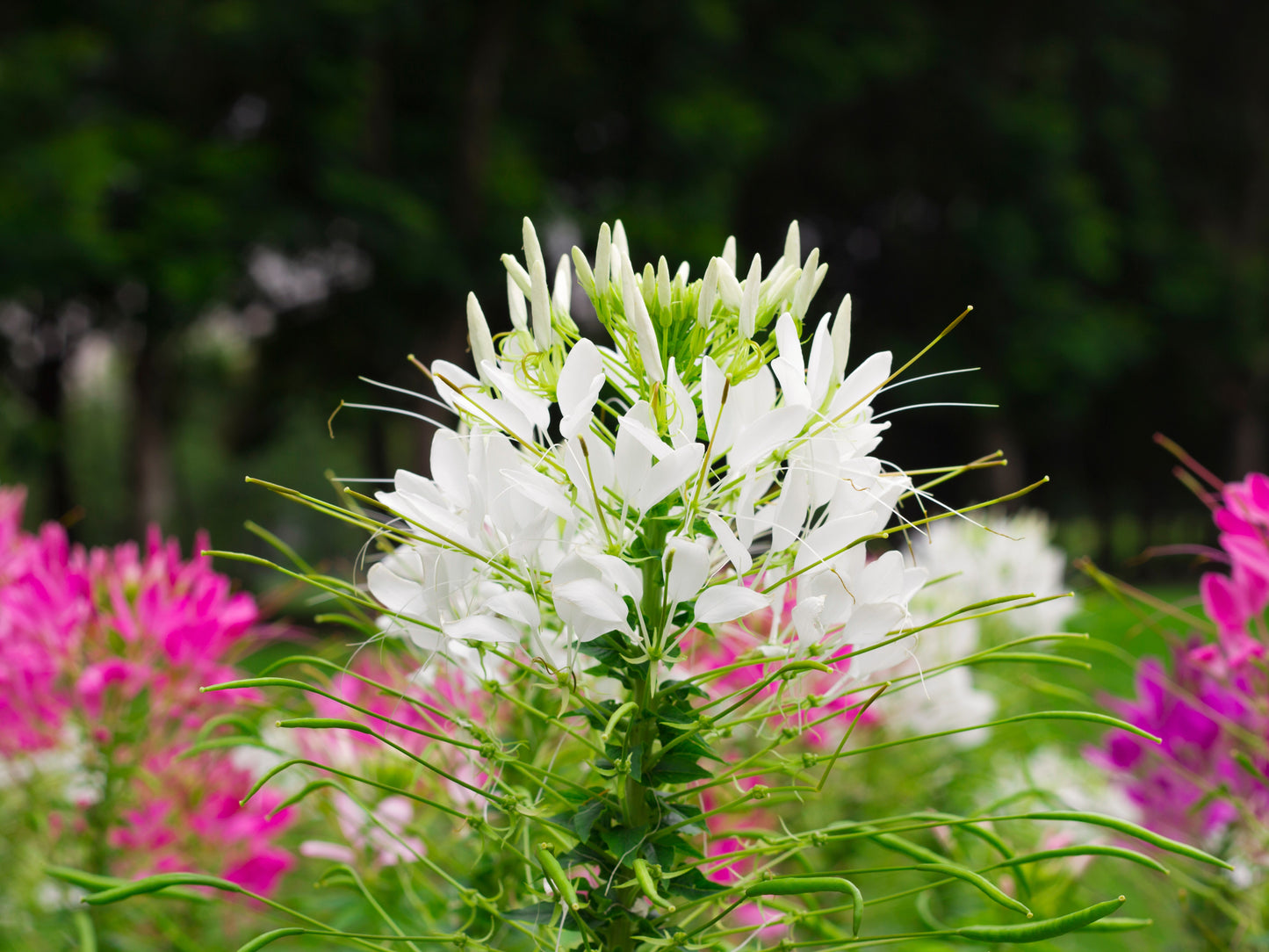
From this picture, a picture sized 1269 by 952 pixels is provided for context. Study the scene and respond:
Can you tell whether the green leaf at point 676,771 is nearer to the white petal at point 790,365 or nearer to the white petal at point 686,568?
the white petal at point 686,568

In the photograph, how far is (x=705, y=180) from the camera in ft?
30.4

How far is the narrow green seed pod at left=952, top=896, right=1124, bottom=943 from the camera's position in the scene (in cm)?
54

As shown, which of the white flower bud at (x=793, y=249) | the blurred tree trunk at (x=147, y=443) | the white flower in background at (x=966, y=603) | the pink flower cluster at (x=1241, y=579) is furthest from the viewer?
the blurred tree trunk at (x=147, y=443)

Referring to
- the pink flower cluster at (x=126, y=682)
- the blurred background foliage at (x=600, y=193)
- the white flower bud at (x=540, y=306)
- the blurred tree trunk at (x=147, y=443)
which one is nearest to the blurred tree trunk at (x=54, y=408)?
the blurred background foliage at (x=600, y=193)

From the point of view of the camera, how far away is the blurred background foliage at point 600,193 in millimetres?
7695

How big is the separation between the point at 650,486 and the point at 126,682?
2.75 feet

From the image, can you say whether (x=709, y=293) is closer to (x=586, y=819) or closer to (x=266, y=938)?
(x=586, y=819)

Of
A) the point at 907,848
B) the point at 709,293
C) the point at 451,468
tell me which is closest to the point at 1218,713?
the point at 907,848

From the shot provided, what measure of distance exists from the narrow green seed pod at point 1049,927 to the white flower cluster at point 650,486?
0.19 metres

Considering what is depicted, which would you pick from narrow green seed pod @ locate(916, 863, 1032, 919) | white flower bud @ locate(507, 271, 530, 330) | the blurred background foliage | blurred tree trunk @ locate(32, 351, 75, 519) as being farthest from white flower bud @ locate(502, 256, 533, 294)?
blurred tree trunk @ locate(32, 351, 75, 519)

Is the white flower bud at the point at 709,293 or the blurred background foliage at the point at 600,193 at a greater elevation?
the blurred background foliage at the point at 600,193

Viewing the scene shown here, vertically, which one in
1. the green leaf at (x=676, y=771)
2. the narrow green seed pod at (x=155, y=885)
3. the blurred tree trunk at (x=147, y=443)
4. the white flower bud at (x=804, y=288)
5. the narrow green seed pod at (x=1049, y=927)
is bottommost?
the narrow green seed pod at (x=1049, y=927)

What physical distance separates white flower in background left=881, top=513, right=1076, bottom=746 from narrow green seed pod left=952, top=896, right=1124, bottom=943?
901 mm

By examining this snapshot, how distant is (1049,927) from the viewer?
1.83 feet
